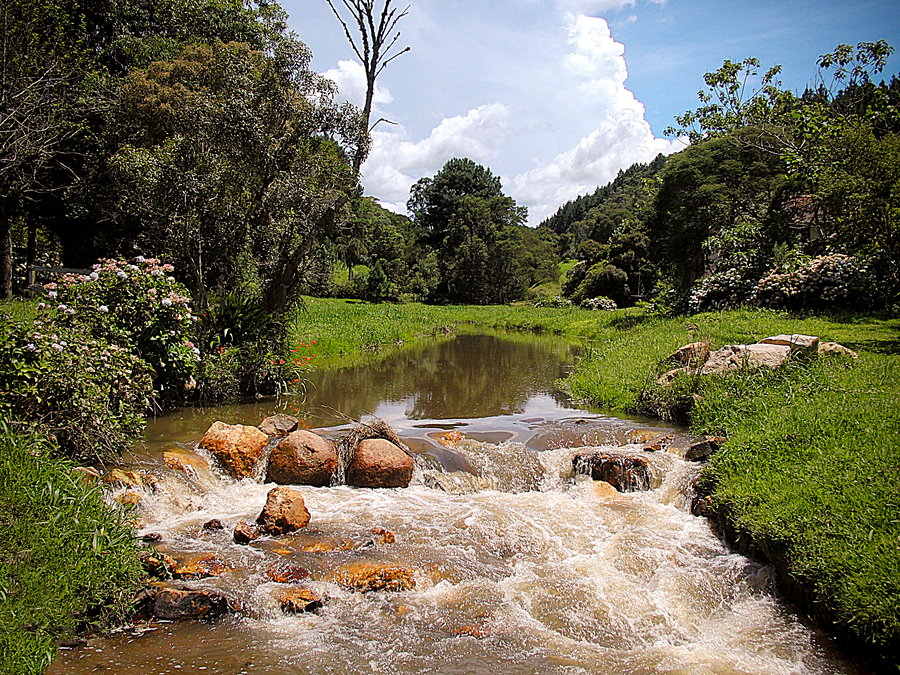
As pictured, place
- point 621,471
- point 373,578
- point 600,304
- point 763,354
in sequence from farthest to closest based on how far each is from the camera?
point 600,304, point 763,354, point 621,471, point 373,578

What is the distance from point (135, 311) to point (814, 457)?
32.3ft

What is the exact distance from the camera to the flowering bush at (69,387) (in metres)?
6.42

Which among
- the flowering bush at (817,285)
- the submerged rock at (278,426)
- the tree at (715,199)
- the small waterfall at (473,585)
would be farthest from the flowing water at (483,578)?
the tree at (715,199)

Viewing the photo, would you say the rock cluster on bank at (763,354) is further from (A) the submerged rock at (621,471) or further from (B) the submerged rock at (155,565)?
(B) the submerged rock at (155,565)

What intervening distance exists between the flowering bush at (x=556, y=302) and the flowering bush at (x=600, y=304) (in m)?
3.19

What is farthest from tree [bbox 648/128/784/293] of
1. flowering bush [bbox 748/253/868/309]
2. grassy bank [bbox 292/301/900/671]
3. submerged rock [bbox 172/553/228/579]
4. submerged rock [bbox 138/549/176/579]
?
submerged rock [bbox 138/549/176/579]

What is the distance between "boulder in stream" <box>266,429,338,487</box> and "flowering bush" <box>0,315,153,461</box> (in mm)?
1963

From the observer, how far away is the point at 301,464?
8109 millimetres

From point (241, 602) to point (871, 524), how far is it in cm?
563

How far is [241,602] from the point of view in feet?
16.3

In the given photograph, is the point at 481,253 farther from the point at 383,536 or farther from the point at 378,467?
the point at 383,536

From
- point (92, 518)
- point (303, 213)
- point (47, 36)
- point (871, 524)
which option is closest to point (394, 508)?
point (92, 518)

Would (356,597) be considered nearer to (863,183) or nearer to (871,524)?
(871,524)

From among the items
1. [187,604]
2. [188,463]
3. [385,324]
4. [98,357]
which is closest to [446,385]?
[188,463]
